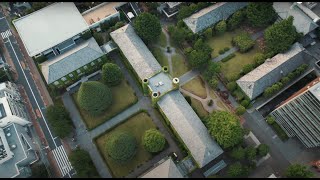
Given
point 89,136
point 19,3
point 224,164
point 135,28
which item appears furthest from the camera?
point 19,3

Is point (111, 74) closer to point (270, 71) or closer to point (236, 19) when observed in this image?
point (236, 19)

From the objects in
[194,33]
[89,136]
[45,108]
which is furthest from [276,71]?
[45,108]

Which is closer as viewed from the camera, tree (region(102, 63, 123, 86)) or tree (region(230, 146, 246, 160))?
tree (region(230, 146, 246, 160))

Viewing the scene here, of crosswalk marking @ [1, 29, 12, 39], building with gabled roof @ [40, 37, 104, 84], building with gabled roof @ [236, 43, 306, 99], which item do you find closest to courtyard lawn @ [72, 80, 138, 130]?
building with gabled roof @ [40, 37, 104, 84]

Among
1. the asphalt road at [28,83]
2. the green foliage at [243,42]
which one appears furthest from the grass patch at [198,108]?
the asphalt road at [28,83]

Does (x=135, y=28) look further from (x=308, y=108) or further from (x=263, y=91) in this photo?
(x=308, y=108)

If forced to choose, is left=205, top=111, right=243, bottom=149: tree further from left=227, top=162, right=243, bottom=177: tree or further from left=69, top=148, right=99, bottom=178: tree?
left=69, top=148, right=99, bottom=178: tree
